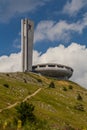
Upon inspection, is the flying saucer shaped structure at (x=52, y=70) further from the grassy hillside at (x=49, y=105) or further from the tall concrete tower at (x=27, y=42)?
the grassy hillside at (x=49, y=105)

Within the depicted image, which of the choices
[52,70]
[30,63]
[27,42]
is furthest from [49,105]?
[27,42]

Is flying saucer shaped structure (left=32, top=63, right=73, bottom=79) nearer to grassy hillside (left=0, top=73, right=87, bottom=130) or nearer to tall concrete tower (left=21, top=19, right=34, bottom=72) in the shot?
tall concrete tower (left=21, top=19, right=34, bottom=72)

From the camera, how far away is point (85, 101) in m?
125

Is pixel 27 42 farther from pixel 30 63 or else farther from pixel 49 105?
pixel 49 105

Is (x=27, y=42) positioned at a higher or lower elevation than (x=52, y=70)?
higher

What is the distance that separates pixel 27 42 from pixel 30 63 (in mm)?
11253

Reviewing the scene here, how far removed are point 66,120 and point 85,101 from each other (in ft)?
136

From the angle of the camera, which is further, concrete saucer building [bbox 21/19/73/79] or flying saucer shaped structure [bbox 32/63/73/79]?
flying saucer shaped structure [bbox 32/63/73/79]

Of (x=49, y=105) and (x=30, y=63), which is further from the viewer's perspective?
(x=30, y=63)

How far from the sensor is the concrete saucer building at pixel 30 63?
187875 mm

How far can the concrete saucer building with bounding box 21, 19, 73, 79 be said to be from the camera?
18788 cm

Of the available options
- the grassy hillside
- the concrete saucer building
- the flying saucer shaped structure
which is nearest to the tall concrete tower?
the concrete saucer building

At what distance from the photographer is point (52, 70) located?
7554 inches

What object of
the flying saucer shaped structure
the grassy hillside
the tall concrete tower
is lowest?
the grassy hillside
